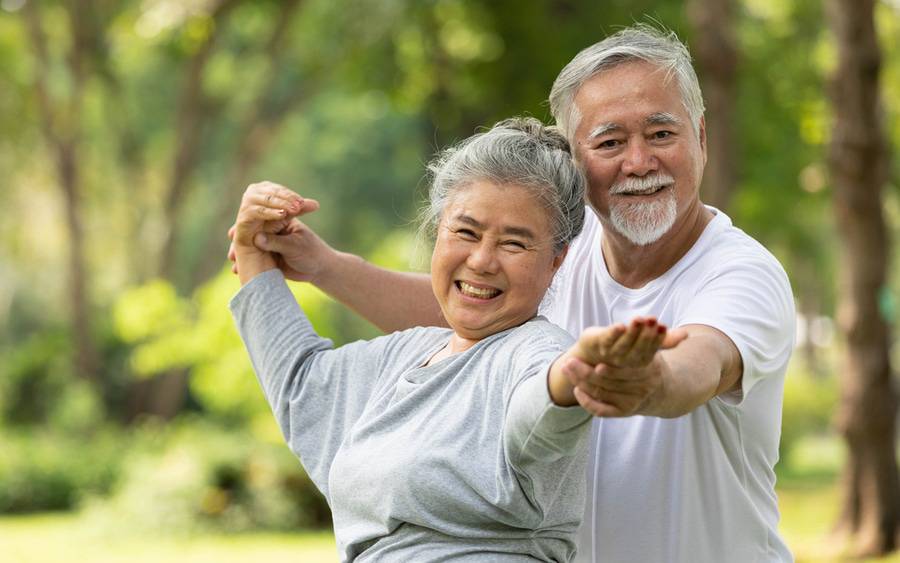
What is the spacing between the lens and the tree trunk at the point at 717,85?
8.66 m

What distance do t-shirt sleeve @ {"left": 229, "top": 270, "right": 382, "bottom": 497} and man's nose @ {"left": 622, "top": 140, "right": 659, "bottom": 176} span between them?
0.71m

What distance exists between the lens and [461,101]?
14.9 meters

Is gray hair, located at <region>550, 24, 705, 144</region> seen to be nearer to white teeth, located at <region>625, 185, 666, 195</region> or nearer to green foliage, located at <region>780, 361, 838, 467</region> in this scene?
white teeth, located at <region>625, 185, 666, 195</region>

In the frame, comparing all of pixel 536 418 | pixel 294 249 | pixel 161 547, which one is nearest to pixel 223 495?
pixel 161 547

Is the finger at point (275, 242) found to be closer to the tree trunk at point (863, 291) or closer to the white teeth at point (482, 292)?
the white teeth at point (482, 292)

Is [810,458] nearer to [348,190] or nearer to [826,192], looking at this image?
[826,192]

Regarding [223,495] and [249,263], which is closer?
[249,263]

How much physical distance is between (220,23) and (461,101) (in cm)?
369

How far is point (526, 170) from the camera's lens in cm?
257

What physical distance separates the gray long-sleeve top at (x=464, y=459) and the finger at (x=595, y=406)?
3.2 inches

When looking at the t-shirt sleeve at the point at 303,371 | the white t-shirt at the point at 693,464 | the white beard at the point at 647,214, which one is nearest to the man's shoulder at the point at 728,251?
the white t-shirt at the point at 693,464

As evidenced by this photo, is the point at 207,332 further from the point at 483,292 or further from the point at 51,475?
the point at 483,292

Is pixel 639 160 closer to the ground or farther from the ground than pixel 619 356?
farther from the ground

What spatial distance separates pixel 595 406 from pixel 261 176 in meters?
27.0
